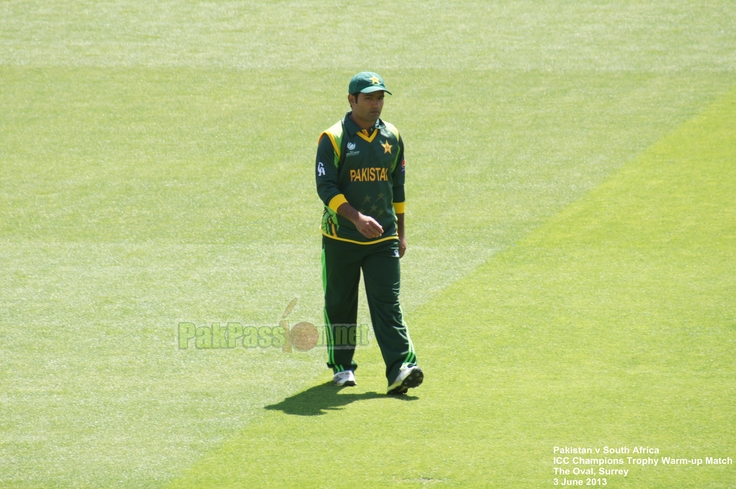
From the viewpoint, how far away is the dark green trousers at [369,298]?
6.53 m

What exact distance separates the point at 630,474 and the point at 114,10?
17.6 metres

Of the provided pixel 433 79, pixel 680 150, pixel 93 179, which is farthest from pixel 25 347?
pixel 433 79

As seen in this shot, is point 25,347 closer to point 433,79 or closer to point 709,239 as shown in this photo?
point 709,239

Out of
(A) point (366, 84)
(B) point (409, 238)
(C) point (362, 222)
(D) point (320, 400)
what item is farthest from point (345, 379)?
(B) point (409, 238)

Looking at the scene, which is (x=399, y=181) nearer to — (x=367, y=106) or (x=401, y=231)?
(x=401, y=231)

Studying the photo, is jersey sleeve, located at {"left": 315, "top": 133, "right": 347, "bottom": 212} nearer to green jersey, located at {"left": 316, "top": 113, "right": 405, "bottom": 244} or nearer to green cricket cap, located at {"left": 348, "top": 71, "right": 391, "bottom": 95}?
green jersey, located at {"left": 316, "top": 113, "right": 405, "bottom": 244}

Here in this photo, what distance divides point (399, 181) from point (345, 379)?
1487mm

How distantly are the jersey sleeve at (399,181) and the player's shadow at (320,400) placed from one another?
135cm

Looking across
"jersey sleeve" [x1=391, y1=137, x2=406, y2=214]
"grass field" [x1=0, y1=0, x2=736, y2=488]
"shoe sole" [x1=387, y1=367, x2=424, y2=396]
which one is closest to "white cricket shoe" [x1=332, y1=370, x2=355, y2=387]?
"grass field" [x1=0, y1=0, x2=736, y2=488]

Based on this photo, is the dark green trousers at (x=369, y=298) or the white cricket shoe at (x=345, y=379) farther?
the white cricket shoe at (x=345, y=379)

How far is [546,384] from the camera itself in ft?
21.8

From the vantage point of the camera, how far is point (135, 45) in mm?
18453

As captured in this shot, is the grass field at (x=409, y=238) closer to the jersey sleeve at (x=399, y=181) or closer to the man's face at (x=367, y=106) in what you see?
the jersey sleeve at (x=399, y=181)

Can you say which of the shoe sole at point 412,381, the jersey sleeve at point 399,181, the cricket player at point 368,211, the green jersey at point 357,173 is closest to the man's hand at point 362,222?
the cricket player at point 368,211
